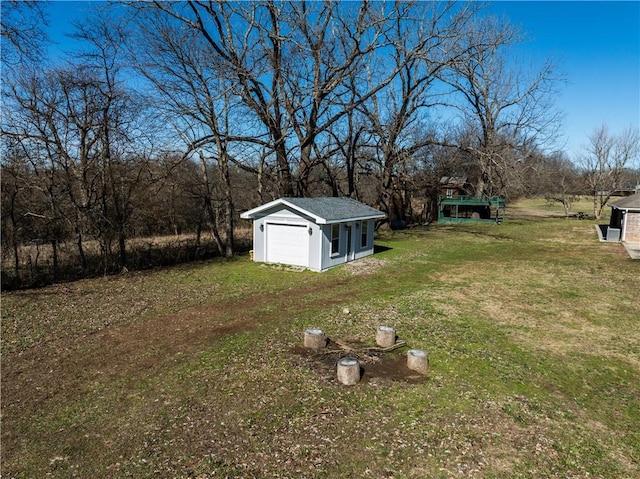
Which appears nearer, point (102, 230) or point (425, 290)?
point (425, 290)

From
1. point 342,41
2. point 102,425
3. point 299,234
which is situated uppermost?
point 342,41

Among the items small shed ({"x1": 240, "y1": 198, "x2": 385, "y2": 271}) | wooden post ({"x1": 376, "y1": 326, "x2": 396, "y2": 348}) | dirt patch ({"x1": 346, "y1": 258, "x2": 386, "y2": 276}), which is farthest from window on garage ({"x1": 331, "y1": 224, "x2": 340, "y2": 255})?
wooden post ({"x1": 376, "y1": 326, "x2": 396, "y2": 348})

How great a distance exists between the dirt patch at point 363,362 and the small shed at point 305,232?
703cm

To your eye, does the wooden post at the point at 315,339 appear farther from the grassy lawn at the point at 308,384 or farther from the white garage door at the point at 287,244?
the white garage door at the point at 287,244

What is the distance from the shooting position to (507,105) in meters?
34.3

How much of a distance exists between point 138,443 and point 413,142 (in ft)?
93.8

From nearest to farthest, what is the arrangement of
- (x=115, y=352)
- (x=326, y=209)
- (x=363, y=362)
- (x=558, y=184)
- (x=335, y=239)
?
(x=363, y=362) < (x=115, y=352) < (x=335, y=239) < (x=326, y=209) < (x=558, y=184)

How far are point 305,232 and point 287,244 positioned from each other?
3.33ft

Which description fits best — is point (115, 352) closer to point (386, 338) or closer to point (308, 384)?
point (308, 384)

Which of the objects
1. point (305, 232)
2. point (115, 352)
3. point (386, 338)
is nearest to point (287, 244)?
point (305, 232)

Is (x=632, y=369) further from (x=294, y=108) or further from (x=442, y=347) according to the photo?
(x=294, y=108)

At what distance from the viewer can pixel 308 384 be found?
6168 mm

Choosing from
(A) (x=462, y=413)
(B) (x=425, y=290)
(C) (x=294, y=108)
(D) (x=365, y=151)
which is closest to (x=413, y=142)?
(D) (x=365, y=151)

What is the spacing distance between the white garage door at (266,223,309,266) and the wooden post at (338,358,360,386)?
8.83 metres
